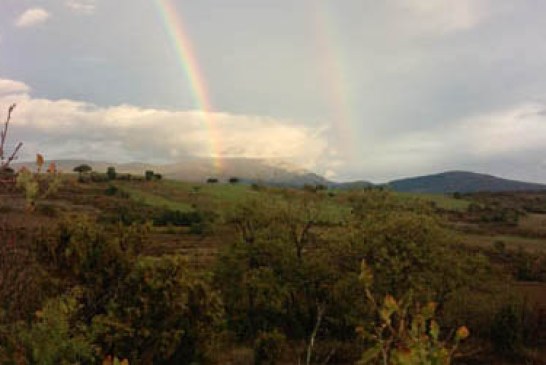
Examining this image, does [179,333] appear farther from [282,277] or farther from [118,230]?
[282,277]

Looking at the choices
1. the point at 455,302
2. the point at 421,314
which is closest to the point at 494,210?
the point at 455,302

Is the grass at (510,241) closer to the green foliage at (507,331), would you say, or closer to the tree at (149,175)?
the green foliage at (507,331)

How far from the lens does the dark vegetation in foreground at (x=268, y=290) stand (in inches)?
276

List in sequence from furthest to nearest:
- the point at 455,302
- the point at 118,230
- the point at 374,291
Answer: the point at 455,302 < the point at 374,291 < the point at 118,230

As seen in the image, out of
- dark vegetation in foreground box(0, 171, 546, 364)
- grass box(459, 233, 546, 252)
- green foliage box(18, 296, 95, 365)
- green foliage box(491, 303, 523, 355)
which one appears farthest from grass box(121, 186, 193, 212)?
green foliage box(18, 296, 95, 365)

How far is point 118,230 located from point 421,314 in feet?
60.9

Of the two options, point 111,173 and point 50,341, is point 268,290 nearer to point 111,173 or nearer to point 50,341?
point 50,341

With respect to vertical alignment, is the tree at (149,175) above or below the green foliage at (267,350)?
above

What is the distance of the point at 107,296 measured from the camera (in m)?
19.6

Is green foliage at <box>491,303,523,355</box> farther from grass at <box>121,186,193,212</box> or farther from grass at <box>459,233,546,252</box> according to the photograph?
grass at <box>121,186,193,212</box>

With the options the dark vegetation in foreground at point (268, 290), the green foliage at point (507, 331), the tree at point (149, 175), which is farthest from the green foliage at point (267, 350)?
the tree at point (149, 175)

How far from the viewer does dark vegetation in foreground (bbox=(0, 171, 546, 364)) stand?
701 centimetres

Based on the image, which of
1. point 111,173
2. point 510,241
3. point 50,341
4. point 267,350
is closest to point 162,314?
point 267,350

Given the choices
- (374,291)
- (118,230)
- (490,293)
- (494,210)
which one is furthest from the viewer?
(494,210)
